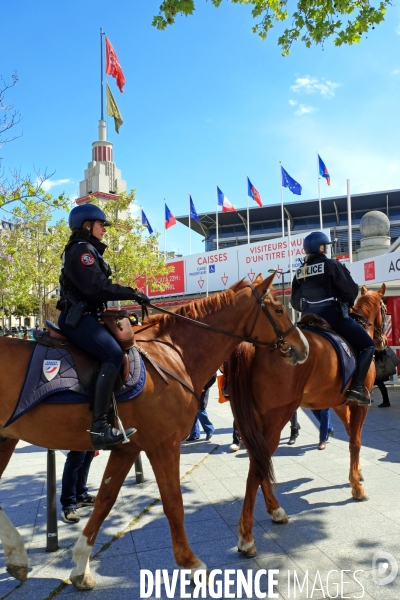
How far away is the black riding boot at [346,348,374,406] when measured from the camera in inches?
195

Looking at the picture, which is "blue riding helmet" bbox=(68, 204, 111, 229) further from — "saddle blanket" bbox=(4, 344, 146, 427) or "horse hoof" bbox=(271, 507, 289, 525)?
"horse hoof" bbox=(271, 507, 289, 525)

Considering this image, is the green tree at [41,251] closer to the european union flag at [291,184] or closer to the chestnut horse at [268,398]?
the european union flag at [291,184]

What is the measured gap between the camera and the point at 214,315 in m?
3.79

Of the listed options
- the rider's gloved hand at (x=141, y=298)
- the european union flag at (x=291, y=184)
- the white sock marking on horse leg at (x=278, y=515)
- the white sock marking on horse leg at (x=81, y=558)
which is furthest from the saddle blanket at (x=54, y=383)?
the european union flag at (x=291, y=184)

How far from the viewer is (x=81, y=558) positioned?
3.30 metres

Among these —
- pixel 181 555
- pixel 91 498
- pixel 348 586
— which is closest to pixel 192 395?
pixel 181 555

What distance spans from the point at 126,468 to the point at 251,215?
54512 mm

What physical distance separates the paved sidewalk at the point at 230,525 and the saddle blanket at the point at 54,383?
4.87 ft

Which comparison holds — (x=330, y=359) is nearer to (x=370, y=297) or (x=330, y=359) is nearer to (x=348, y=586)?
(x=370, y=297)

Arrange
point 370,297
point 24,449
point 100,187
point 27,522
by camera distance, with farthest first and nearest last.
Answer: point 100,187 → point 24,449 → point 370,297 → point 27,522

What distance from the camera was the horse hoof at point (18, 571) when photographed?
327 cm

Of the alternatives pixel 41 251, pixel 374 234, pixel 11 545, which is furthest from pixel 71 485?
pixel 41 251

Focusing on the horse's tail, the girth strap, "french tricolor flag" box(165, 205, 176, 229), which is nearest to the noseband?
the horse's tail

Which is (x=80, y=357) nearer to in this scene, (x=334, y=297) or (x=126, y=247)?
(x=334, y=297)
